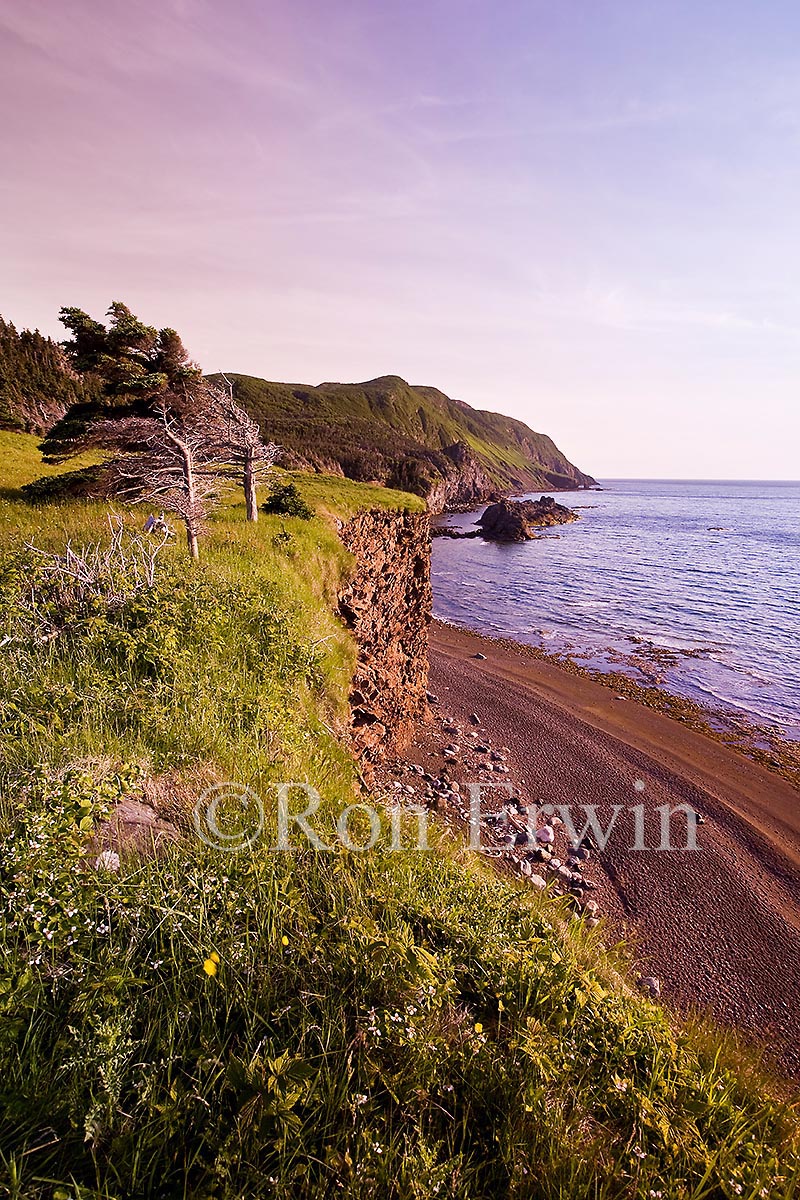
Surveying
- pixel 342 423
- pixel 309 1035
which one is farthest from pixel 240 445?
pixel 342 423

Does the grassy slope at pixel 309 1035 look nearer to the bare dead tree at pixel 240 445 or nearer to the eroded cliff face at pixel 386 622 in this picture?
the eroded cliff face at pixel 386 622

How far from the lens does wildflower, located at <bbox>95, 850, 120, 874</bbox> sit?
3.57 m

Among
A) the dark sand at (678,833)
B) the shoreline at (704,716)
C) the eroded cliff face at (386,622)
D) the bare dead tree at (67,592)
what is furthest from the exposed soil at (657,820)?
the bare dead tree at (67,592)

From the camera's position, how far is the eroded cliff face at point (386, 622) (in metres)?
15.1

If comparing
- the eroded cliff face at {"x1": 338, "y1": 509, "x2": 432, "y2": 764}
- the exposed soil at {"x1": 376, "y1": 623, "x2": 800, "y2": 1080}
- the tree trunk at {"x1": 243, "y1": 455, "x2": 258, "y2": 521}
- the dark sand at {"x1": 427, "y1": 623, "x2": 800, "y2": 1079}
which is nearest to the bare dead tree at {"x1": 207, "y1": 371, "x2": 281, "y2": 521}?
the tree trunk at {"x1": 243, "y1": 455, "x2": 258, "y2": 521}

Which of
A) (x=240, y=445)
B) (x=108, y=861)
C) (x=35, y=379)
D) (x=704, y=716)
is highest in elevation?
(x=35, y=379)

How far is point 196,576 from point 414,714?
42.5ft

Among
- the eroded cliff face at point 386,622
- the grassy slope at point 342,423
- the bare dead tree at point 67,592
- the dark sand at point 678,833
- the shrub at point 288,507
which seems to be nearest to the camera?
the bare dead tree at point 67,592

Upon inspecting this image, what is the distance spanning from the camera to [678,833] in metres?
15.4

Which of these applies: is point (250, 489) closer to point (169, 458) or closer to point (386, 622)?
point (169, 458)

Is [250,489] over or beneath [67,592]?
over

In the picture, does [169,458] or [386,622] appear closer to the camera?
[169,458]

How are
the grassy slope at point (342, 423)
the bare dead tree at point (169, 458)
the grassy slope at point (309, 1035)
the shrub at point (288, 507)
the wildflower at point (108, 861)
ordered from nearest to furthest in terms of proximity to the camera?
the grassy slope at point (309, 1035), the wildflower at point (108, 861), the bare dead tree at point (169, 458), the shrub at point (288, 507), the grassy slope at point (342, 423)

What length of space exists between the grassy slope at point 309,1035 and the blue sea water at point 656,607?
2547cm
